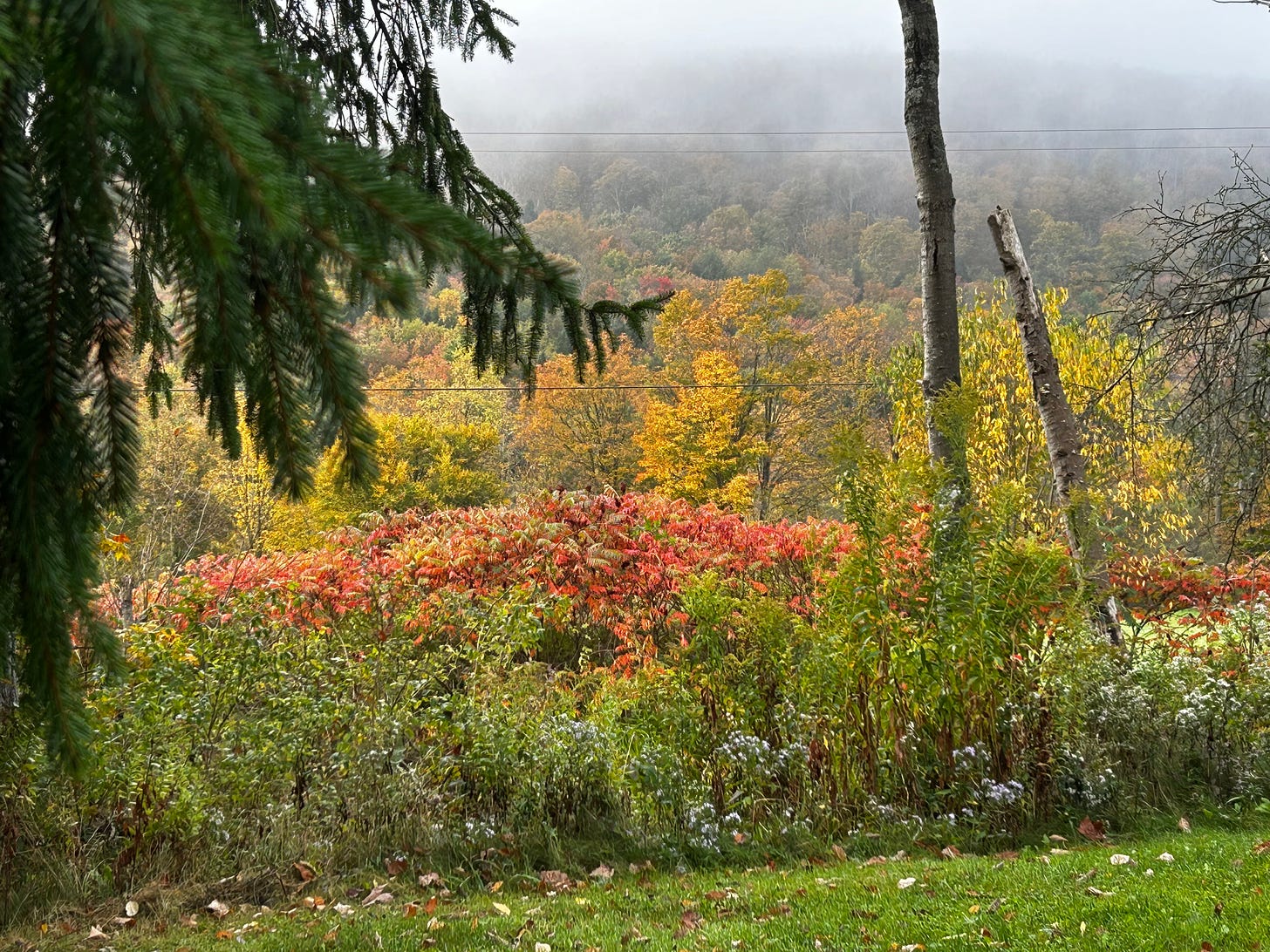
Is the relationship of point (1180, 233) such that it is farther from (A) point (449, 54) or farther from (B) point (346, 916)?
(B) point (346, 916)

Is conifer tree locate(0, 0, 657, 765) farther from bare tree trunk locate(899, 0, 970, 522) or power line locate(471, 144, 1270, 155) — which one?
power line locate(471, 144, 1270, 155)

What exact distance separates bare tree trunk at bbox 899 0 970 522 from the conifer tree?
4503 mm

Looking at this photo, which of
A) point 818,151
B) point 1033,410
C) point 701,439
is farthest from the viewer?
point 818,151

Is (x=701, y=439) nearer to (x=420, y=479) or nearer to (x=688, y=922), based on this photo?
(x=420, y=479)

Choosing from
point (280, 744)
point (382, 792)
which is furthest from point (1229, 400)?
point (280, 744)

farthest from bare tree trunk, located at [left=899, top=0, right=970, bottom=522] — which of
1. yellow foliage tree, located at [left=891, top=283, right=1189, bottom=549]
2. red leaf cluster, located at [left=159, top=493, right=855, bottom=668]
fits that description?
yellow foliage tree, located at [left=891, top=283, right=1189, bottom=549]

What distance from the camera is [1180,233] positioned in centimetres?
479

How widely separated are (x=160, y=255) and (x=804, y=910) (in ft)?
9.21

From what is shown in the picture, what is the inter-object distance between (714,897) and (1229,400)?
137 inches

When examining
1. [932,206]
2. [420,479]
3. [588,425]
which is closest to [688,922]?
[932,206]

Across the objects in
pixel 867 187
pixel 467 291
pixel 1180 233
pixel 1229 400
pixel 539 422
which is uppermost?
pixel 867 187

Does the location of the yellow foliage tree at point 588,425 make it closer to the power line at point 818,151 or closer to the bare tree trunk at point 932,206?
the bare tree trunk at point 932,206

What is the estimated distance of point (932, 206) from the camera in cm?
564

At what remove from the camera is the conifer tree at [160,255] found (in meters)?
0.85
